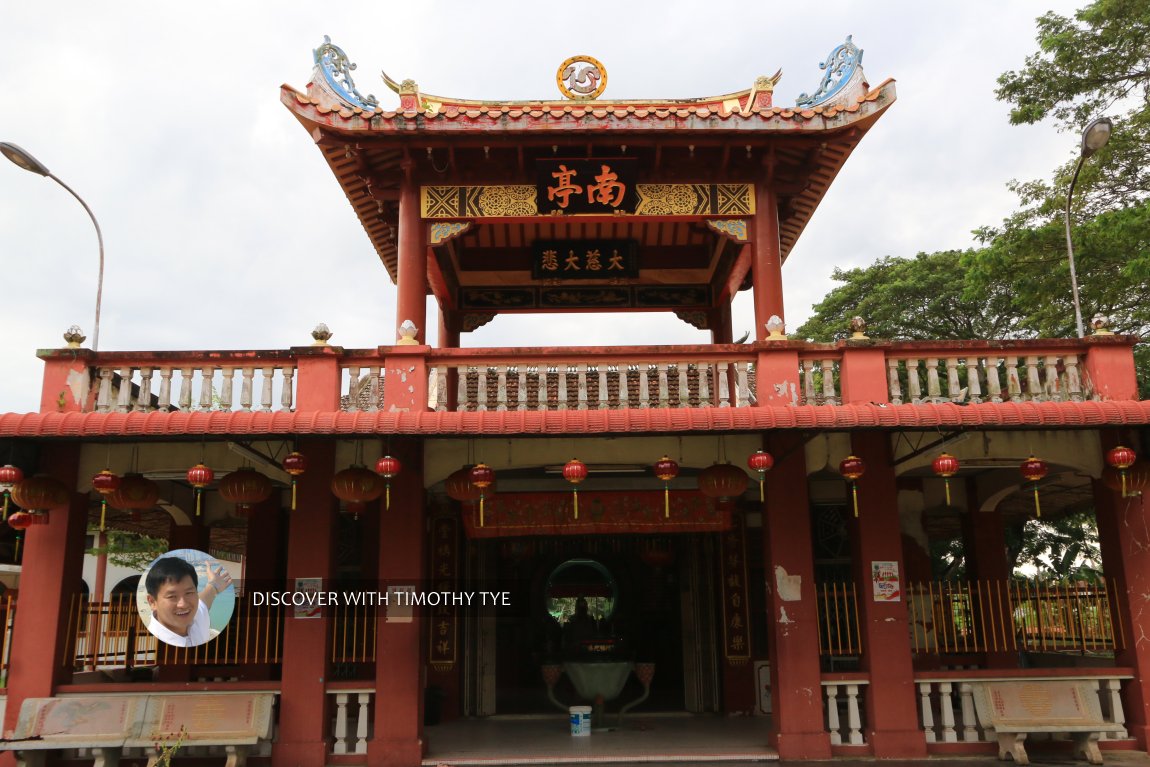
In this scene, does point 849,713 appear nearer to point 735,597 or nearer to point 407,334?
point 735,597

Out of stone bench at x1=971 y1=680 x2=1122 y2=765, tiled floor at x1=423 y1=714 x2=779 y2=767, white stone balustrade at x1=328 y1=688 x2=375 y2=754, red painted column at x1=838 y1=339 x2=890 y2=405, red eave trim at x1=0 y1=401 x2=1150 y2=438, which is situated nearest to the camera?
red eave trim at x1=0 y1=401 x2=1150 y2=438

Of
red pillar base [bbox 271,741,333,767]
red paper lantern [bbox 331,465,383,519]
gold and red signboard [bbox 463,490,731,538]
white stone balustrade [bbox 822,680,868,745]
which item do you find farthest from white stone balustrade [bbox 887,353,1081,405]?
red pillar base [bbox 271,741,333,767]

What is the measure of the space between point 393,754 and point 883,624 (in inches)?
194

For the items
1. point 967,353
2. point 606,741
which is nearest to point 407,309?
point 606,741

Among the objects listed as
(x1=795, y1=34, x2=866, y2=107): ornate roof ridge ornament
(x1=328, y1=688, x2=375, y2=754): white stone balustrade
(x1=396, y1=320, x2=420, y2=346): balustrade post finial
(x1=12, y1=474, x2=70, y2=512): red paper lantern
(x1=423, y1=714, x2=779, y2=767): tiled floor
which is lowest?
(x1=423, y1=714, x2=779, y2=767): tiled floor

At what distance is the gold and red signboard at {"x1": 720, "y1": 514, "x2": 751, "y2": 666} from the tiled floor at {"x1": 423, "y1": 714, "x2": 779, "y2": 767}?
0.89 m

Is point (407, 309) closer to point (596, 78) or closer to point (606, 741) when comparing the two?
point (596, 78)

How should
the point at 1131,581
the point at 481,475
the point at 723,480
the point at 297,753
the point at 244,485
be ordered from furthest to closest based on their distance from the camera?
the point at 1131,581 < the point at 723,480 < the point at 244,485 < the point at 481,475 < the point at 297,753

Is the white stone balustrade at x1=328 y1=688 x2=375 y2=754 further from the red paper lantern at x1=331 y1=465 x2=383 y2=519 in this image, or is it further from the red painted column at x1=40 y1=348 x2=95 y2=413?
the red painted column at x1=40 y1=348 x2=95 y2=413

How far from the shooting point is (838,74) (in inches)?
403

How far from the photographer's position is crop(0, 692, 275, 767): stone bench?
802 centimetres

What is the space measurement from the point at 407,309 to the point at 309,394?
1.66m

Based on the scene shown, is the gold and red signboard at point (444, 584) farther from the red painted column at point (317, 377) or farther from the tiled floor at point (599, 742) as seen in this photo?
the red painted column at point (317, 377)

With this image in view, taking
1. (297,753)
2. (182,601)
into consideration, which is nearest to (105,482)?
(182,601)
